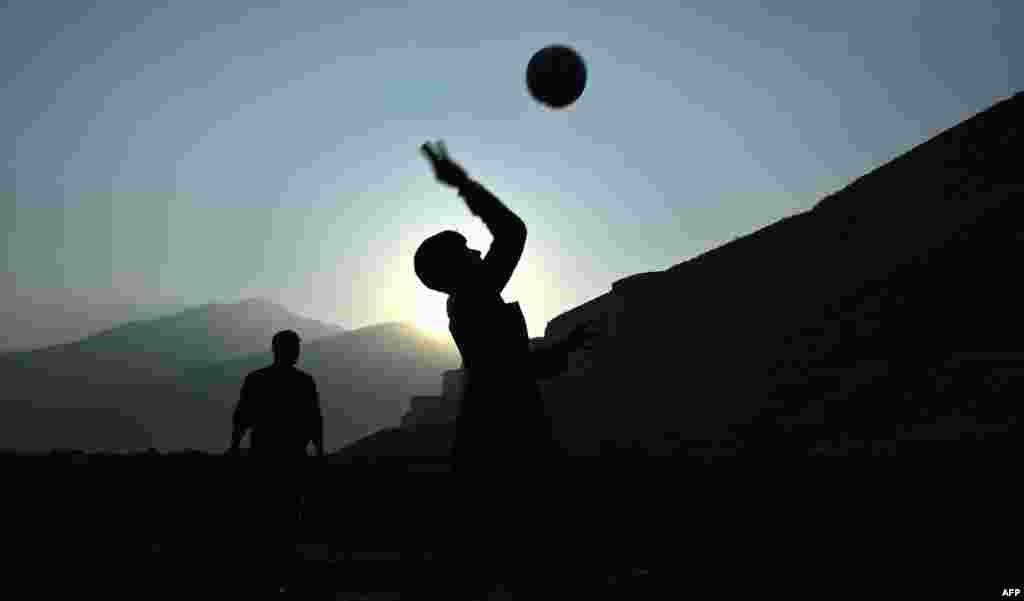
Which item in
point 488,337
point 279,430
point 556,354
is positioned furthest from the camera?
point 279,430

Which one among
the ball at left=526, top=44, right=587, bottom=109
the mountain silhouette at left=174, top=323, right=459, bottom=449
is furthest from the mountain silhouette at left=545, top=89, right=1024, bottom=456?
the mountain silhouette at left=174, top=323, right=459, bottom=449

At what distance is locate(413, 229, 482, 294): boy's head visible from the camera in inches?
109

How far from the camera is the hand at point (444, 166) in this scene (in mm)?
2537

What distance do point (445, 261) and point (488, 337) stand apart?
33cm

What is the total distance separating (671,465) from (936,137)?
12.8 meters

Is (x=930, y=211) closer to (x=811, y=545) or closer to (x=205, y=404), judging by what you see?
(x=811, y=545)

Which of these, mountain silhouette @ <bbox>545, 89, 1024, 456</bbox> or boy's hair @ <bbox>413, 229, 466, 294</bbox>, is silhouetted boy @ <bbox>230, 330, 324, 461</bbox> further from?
mountain silhouette @ <bbox>545, 89, 1024, 456</bbox>

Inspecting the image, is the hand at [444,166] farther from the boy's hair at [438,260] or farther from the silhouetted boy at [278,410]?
the silhouetted boy at [278,410]

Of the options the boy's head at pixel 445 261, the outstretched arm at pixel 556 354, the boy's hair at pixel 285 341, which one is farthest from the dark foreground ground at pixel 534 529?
the boy's hair at pixel 285 341

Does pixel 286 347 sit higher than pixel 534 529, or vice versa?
pixel 286 347

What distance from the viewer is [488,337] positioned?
272 centimetres

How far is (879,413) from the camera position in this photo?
477 inches

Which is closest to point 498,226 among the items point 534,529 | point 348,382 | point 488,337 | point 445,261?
point 445,261

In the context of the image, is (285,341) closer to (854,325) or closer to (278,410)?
(278,410)
